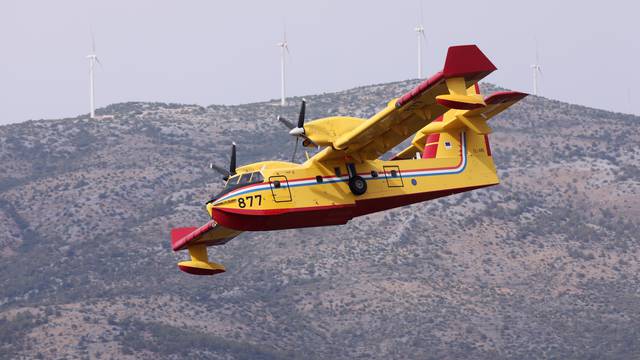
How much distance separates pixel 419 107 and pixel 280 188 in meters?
7.21

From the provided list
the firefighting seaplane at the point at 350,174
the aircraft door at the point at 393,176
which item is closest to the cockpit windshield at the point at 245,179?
the firefighting seaplane at the point at 350,174

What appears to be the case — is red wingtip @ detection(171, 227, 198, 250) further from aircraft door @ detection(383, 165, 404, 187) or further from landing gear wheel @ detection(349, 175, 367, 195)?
aircraft door @ detection(383, 165, 404, 187)

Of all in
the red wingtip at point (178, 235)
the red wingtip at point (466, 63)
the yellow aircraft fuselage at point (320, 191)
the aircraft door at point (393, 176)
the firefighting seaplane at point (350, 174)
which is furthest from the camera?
the red wingtip at point (178, 235)

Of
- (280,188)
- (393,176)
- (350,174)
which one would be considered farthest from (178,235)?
(393,176)

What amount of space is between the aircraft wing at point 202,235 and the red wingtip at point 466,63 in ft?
63.5

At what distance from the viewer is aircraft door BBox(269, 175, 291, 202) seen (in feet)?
227

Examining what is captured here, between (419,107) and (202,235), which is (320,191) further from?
(202,235)

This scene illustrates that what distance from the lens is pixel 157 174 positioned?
574ft

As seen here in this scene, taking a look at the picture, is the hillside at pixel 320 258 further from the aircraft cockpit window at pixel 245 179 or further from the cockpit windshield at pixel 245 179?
the aircraft cockpit window at pixel 245 179

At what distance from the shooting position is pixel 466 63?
63.1m

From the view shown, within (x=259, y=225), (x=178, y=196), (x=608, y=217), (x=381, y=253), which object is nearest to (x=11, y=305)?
(x=178, y=196)

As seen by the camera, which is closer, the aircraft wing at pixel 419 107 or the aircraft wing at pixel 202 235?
the aircraft wing at pixel 419 107

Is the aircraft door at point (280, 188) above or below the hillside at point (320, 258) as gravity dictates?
above

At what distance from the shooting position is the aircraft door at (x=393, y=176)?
71.6 m
